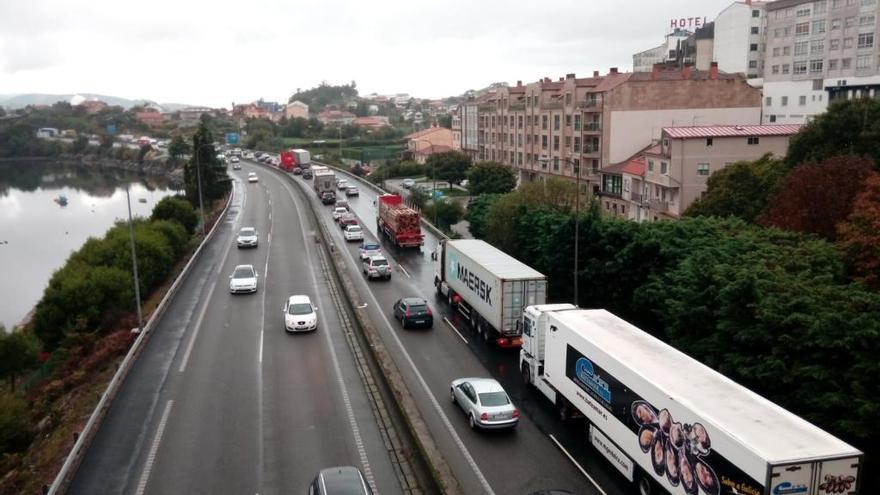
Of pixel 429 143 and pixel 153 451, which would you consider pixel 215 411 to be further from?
pixel 429 143

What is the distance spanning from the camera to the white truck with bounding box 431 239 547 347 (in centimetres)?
2533

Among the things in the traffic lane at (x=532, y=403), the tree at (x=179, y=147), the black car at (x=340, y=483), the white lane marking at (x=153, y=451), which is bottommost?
the traffic lane at (x=532, y=403)

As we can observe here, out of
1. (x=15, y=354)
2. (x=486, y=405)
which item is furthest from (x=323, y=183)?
(x=486, y=405)

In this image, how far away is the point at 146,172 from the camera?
526 feet

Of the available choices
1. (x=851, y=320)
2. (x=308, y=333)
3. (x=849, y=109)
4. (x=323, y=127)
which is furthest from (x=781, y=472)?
(x=323, y=127)

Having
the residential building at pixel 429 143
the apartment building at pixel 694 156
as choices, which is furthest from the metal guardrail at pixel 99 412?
the residential building at pixel 429 143

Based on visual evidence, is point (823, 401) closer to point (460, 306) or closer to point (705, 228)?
point (705, 228)

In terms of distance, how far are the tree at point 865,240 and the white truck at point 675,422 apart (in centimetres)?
798

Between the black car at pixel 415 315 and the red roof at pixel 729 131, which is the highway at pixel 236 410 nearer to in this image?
the black car at pixel 415 315

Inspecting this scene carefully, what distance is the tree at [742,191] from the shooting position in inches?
1524

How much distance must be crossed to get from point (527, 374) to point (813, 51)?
253ft

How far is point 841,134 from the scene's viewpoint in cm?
3888

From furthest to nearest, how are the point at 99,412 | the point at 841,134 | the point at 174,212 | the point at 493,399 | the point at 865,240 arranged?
the point at 174,212 → the point at 841,134 → the point at 865,240 → the point at 99,412 → the point at 493,399

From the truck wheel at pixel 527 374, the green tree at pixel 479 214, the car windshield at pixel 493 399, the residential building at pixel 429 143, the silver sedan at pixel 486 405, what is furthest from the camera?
the residential building at pixel 429 143
